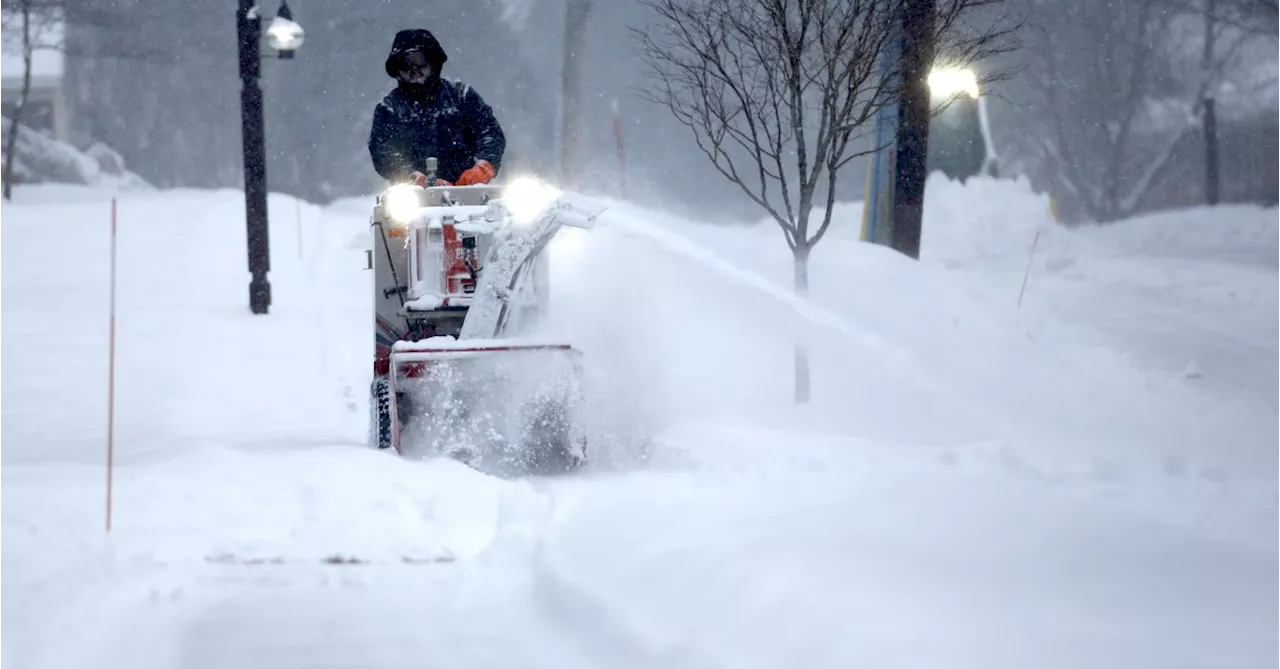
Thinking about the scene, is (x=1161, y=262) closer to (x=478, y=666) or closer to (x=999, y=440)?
(x=999, y=440)

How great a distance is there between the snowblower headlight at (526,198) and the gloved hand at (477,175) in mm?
557

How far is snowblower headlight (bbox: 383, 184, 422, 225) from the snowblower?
10mm

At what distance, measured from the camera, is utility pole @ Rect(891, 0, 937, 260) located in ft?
35.6

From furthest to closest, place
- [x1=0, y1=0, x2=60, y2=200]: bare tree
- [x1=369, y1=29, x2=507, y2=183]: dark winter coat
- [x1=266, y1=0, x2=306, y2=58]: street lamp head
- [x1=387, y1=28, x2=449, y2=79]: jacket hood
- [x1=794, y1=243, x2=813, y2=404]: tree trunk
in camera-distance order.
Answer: [x1=0, y1=0, x2=60, y2=200]: bare tree → [x1=266, y1=0, x2=306, y2=58]: street lamp head → [x1=794, y1=243, x2=813, y2=404]: tree trunk → [x1=369, y1=29, x2=507, y2=183]: dark winter coat → [x1=387, y1=28, x2=449, y2=79]: jacket hood

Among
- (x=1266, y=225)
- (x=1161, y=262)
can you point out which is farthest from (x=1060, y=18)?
(x=1161, y=262)

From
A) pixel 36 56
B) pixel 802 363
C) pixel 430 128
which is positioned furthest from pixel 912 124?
pixel 36 56

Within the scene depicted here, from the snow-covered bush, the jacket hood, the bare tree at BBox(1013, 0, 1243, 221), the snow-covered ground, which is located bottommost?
the snow-covered ground

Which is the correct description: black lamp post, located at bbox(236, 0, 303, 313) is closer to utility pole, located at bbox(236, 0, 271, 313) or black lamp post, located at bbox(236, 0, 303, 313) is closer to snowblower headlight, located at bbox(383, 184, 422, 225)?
utility pole, located at bbox(236, 0, 271, 313)

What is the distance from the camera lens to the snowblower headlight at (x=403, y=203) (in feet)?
26.1

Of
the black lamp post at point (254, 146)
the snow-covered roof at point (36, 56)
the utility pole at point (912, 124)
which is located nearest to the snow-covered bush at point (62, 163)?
the snow-covered roof at point (36, 56)

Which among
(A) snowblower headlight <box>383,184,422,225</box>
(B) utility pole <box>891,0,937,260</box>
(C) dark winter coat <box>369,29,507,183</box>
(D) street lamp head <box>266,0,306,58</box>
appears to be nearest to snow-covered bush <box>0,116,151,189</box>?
(D) street lamp head <box>266,0,306,58</box>

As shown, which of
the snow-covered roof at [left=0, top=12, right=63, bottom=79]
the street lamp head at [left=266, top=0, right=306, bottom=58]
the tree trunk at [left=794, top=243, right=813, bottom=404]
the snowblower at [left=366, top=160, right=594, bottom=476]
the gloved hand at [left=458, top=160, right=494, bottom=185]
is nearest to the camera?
the snowblower at [left=366, top=160, right=594, bottom=476]

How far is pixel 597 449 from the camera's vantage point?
24.7 feet

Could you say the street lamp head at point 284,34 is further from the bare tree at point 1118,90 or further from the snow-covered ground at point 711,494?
the bare tree at point 1118,90
